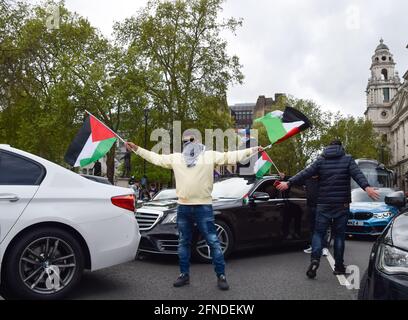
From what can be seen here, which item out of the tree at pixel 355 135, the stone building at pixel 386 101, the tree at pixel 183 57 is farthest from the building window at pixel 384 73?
the tree at pixel 183 57

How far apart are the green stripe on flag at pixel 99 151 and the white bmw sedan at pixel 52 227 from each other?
198cm

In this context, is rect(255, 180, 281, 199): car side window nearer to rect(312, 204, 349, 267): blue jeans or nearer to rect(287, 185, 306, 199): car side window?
rect(287, 185, 306, 199): car side window

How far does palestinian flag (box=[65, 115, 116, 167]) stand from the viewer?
23.6 ft

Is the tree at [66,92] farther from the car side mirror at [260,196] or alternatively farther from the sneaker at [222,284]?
the sneaker at [222,284]

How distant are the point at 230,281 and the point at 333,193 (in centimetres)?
178

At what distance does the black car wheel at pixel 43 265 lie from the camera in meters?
4.66

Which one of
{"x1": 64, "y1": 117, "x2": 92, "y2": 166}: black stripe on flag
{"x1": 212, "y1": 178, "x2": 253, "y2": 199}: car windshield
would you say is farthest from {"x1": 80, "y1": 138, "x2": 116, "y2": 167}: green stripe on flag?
{"x1": 212, "y1": 178, "x2": 253, "y2": 199}: car windshield

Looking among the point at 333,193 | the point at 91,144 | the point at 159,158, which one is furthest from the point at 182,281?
the point at 91,144

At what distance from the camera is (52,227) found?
4879 millimetres

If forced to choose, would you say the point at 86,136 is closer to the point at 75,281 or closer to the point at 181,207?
the point at 181,207

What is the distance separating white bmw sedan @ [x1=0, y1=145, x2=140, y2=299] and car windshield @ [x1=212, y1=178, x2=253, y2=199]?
10.3 feet

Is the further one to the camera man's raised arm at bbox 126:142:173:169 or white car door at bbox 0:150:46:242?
man's raised arm at bbox 126:142:173:169

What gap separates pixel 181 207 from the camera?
18.8 ft

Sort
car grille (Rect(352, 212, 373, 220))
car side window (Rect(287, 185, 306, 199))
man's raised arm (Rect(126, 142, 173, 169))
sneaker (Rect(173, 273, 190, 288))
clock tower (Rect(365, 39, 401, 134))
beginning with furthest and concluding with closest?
1. clock tower (Rect(365, 39, 401, 134))
2. car grille (Rect(352, 212, 373, 220))
3. car side window (Rect(287, 185, 306, 199))
4. man's raised arm (Rect(126, 142, 173, 169))
5. sneaker (Rect(173, 273, 190, 288))
